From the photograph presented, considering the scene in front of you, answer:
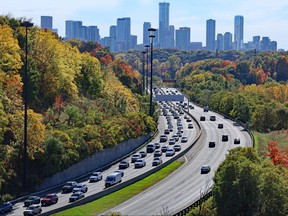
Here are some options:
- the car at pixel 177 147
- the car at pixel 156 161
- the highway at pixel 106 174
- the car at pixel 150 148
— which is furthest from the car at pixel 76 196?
the car at pixel 177 147

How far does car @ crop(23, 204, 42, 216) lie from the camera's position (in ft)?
134

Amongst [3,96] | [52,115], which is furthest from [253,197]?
[52,115]

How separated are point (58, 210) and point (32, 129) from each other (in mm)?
12495

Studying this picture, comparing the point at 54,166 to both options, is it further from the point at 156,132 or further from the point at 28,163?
the point at 156,132

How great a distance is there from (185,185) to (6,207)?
16407mm

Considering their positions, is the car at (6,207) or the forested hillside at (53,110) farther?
the forested hillside at (53,110)

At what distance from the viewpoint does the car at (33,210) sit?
1603 inches

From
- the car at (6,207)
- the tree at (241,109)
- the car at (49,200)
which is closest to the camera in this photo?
the car at (6,207)

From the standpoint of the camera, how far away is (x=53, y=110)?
6769cm

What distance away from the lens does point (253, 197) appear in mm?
38344

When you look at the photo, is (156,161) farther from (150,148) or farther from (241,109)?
(241,109)

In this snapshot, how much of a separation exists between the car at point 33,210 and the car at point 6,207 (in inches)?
77.3

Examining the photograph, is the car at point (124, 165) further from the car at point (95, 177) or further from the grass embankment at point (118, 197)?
the car at point (95, 177)

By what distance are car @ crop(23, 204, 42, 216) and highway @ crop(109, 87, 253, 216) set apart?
5.23 m
